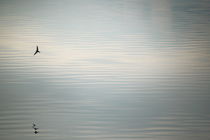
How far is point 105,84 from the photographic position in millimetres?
8625

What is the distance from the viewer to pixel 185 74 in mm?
9391

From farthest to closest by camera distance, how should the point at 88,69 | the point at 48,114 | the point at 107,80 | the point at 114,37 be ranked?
the point at 114,37
the point at 88,69
the point at 107,80
the point at 48,114

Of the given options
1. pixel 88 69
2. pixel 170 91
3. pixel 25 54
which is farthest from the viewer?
pixel 25 54

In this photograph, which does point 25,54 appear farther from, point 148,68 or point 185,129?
point 185,129

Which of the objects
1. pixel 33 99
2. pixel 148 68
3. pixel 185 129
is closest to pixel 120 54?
pixel 148 68

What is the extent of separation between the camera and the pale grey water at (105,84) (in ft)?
21.0

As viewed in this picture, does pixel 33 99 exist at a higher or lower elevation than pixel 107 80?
lower

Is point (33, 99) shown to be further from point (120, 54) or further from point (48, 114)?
point (120, 54)

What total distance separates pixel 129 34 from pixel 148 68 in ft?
18.1

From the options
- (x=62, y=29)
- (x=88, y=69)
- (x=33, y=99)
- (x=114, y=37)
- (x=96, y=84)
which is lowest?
→ (x=33, y=99)

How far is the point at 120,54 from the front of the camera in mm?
11391

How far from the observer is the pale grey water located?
21.0ft

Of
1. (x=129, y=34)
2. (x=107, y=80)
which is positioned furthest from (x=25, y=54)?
(x=129, y=34)

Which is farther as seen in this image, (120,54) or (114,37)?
(114,37)
